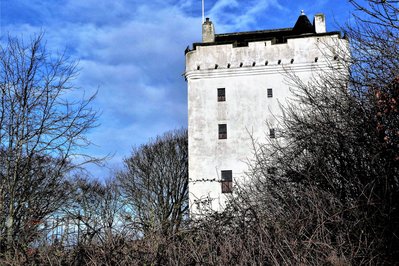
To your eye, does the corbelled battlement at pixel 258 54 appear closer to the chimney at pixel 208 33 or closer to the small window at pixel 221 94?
the small window at pixel 221 94

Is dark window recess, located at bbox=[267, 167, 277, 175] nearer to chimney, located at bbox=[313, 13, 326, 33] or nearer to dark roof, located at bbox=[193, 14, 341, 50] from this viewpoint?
dark roof, located at bbox=[193, 14, 341, 50]

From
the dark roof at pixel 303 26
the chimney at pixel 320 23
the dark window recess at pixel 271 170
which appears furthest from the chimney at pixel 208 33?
the dark window recess at pixel 271 170

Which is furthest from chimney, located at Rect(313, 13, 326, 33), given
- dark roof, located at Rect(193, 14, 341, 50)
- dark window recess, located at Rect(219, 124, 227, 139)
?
dark window recess, located at Rect(219, 124, 227, 139)

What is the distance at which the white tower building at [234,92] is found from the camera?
94.9 feet

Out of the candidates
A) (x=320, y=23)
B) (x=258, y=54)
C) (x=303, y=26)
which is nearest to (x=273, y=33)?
(x=303, y=26)

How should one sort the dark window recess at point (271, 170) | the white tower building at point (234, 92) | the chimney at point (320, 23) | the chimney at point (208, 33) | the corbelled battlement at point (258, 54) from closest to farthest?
the dark window recess at point (271, 170)
the white tower building at point (234, 92)
the corbelled battlement at point (258, 54)
the chimney at point (320, 23)
the chimney at point (208, 33)

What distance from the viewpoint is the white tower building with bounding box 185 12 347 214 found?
28922 millimetres

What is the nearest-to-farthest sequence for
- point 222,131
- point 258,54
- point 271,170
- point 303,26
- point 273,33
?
point 271,170 → point 222,131 → point 258,54 → point 303,26 → point 273,33

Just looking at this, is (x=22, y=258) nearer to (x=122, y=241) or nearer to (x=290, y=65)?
(x=122, y=241)

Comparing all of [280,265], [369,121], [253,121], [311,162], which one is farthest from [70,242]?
[253,121]

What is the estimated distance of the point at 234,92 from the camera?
29.9 m

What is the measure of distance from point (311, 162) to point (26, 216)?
20.2 feet

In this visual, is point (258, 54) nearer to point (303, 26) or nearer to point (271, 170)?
point (303, 26)

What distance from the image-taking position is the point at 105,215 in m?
6.26
